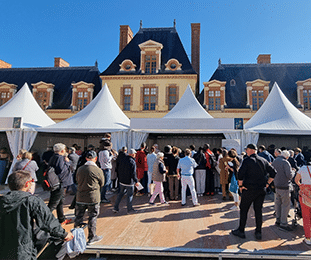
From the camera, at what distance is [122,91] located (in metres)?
16.5

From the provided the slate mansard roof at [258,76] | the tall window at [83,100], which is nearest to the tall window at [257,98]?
the slate mansard roof at [258,76]

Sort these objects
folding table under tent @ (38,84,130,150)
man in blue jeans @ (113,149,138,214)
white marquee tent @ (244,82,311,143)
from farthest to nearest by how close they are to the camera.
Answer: folding table under tent @ (38,84,130,150), white marquee tent @ (244,82,311,143), man in blue jeans @ (113,149,138,214)

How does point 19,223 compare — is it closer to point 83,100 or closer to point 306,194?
point 306,194

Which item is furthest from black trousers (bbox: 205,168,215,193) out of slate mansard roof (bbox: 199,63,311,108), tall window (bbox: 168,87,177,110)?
slate mansard roof (bbox: 199,63,311,108)

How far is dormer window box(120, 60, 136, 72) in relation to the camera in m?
16.8

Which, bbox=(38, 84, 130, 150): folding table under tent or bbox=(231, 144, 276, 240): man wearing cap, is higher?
bbox=(38, 84, 130, 150): folding table under tent

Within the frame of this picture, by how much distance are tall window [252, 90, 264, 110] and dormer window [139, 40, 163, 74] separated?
7.71 m

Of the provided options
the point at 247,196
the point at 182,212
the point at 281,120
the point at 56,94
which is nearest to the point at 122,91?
the point at 56,94

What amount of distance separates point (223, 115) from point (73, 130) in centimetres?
1115

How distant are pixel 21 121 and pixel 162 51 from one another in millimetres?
Result: 12296

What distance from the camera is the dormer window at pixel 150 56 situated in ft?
54.2

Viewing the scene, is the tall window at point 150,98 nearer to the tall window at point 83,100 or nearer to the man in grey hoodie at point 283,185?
the tall window at point 83,100

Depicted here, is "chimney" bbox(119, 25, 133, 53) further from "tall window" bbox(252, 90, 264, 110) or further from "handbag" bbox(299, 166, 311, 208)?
"handbag" bbox(299, 166, 311, 208)

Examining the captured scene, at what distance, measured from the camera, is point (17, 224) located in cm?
179
